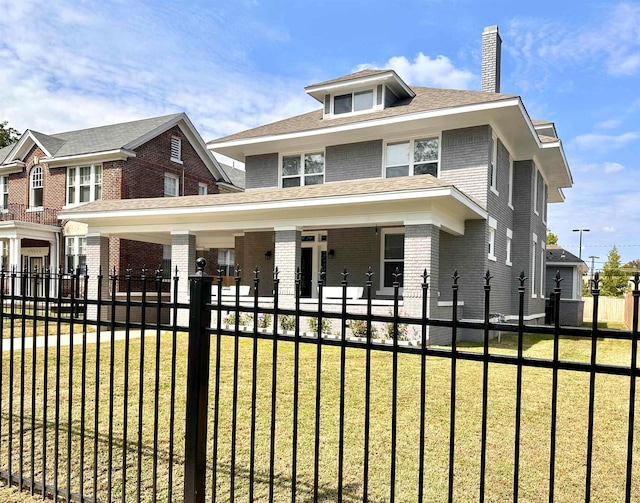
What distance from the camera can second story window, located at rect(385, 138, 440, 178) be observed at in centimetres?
1510

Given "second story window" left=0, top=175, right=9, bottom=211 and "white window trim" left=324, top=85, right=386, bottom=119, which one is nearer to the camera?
"white window trim" left=324, top=85, right=386, bottom=119

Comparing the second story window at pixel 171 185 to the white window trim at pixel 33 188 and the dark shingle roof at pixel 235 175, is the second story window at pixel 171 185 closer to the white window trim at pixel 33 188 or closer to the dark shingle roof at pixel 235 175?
the dark shingle roof at pixel 235 175

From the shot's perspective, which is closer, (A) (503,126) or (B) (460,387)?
(B) (460,387)

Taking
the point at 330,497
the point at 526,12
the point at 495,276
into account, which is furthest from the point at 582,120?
the point at 330,497

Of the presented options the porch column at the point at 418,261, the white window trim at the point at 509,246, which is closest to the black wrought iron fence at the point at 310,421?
the porch column at the point at 418,261

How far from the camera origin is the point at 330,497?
3.62 meters

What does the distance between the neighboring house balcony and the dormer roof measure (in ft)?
46.6

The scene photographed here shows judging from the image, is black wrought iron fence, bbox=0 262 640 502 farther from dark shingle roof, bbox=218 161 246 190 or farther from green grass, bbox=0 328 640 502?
dark shingle roof, bbox=218 161 246 190

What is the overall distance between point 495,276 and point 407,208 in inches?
208

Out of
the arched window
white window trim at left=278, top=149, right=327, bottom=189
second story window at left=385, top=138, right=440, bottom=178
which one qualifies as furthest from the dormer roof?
the arched window

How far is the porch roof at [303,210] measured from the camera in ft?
38.9

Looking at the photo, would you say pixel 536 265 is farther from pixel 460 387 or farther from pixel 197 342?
pixel 197 342

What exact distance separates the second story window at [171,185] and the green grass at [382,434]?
54.4ft

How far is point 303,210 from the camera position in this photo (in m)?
13.4
